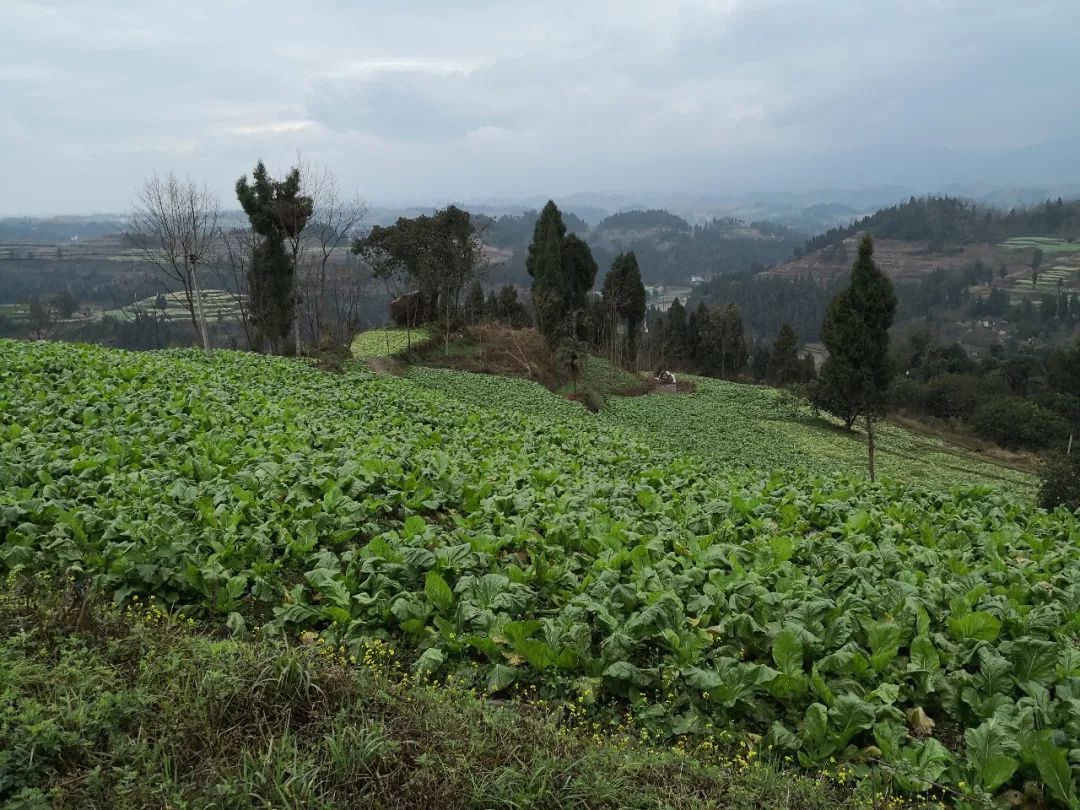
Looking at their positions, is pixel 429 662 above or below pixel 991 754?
above

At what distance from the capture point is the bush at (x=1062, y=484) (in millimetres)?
20766

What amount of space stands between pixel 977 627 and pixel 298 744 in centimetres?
459

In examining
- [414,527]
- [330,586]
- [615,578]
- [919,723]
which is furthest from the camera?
[414,527]

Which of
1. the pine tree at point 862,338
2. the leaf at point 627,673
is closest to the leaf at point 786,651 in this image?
the leaf at point 627,673

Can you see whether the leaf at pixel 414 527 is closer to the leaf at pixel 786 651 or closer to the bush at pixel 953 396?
the leaf at pixel 786 651

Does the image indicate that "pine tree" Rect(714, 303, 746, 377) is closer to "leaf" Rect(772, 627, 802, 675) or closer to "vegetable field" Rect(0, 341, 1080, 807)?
"vegetable field" Rect(0, 341, 1080, 807)

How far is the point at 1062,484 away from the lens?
21422 mm

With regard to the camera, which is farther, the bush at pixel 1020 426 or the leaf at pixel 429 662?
the bush at pixel 1020 426

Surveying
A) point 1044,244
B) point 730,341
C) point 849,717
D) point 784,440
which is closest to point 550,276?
point 784,440

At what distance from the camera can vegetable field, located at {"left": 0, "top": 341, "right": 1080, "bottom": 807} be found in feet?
13.7

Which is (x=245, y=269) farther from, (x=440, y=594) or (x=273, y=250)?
(x=440, y=594)

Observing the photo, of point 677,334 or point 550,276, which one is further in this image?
point 677,334

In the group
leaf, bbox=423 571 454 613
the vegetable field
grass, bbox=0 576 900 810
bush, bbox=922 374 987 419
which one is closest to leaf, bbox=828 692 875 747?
the vegetable field

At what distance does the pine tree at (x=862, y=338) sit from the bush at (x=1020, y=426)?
21.3 metres
